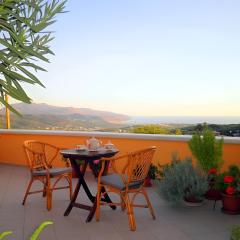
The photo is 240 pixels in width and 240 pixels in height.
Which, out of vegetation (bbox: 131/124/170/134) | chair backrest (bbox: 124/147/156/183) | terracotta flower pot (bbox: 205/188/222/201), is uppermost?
vegetation (bbox: 131/124/170/134)

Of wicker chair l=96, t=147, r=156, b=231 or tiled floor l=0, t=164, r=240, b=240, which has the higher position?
wicker chair l=96, t=147, r=156, b=231

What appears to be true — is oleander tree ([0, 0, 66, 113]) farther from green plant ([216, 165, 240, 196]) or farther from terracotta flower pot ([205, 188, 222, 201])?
terracotta flower pot ([205, 188, 222, 201])

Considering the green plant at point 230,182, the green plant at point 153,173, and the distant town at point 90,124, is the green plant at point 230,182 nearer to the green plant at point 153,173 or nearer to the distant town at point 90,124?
the distant town at point 90,124

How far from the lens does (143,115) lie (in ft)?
27.5

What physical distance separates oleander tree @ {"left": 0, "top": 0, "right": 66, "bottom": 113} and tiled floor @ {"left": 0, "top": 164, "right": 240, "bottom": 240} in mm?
2235

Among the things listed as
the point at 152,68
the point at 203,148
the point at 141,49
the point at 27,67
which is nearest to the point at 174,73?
the point at 152,68

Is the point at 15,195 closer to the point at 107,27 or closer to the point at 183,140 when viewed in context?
the point at 183,140

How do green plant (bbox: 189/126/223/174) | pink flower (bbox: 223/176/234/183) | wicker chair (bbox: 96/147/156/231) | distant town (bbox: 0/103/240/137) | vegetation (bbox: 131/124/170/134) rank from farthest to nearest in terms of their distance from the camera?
vegetation (bbox: 131/124/170/134) → distant town (bbox: 0/103/240/137) → green plant (bbox: 189/126/223/174) → pink flower (bbox: 223/176/234/183) → wicker chair (bbox: 96/147/156/231)

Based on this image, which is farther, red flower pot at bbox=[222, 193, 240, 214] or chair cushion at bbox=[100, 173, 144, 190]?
red flower pot at bbox=[222, 193, 240, 214]

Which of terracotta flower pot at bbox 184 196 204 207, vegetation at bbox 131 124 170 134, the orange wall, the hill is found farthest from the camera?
the hill

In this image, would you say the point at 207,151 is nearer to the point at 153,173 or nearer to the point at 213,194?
the point at 213,194

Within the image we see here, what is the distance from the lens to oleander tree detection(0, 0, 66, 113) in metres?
1.31

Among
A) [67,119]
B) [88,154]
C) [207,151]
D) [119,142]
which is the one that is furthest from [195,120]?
[67,119]

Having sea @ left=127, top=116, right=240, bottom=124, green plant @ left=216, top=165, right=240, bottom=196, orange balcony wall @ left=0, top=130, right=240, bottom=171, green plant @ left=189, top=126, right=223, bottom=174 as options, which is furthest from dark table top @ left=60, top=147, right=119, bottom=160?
sea @ left=127, top=116, right=240, bottom=124
